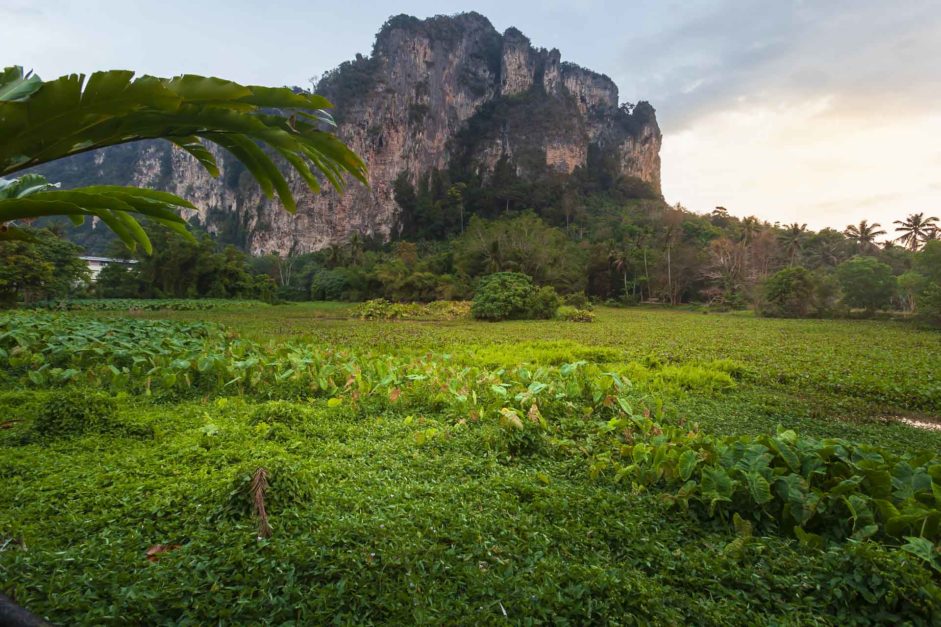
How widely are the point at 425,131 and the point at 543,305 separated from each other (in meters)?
55.1

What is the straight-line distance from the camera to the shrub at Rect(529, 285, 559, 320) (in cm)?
1659

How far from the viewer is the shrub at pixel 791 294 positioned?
20016 mm

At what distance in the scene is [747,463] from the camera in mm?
1941

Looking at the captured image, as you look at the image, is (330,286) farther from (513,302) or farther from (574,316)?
(574,316)

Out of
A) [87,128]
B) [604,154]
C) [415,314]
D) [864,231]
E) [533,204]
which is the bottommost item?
[415,314]

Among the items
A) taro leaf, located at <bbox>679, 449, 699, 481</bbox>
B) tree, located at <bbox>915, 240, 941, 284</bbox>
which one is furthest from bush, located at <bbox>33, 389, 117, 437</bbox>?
tree, located at <bbox>915, 240, 941, 284</bbox>

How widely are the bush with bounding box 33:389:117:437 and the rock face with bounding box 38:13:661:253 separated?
57439mm

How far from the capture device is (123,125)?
4.24 ft

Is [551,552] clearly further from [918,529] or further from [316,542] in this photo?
[918,529]

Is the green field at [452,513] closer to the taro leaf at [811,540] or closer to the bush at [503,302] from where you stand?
the taro leaf at [811,540]

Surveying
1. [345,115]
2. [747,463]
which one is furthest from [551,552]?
[345,115]

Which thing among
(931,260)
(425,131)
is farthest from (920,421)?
(425,131)

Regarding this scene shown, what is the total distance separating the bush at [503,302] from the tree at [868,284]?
14257 millimetres

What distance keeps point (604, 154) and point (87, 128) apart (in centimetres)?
7733
